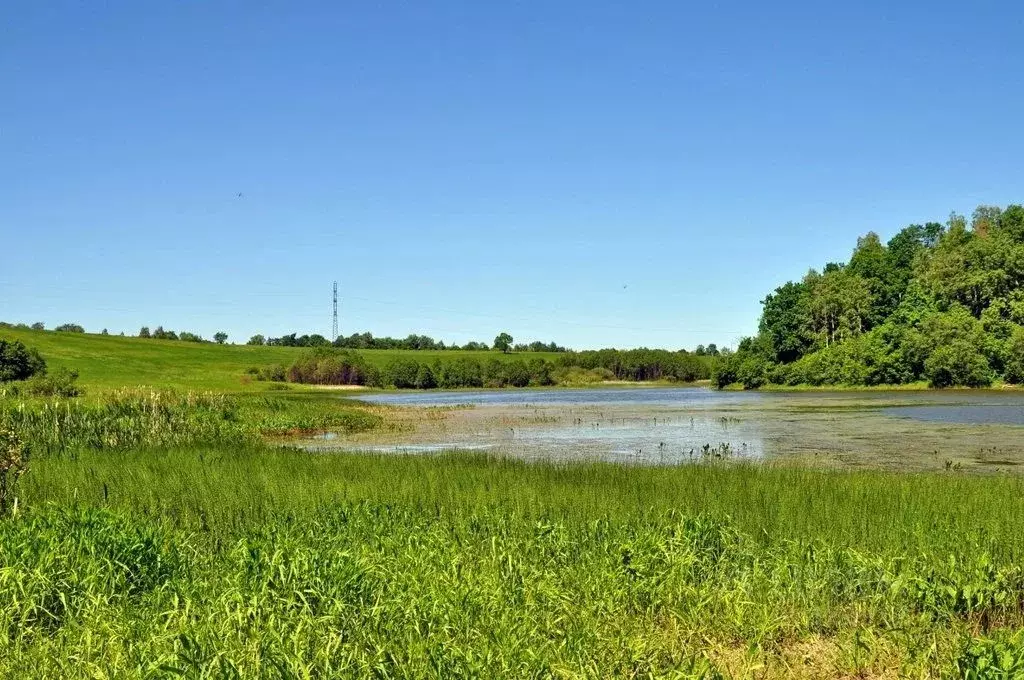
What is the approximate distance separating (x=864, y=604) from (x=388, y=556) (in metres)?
4.42

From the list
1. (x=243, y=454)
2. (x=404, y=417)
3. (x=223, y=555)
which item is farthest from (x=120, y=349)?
(x=223, y=555)

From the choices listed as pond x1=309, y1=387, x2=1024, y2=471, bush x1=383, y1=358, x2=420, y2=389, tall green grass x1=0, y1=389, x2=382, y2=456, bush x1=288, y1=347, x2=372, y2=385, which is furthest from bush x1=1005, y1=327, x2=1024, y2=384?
bush x1=288, y1=347, x2=372, y2=385

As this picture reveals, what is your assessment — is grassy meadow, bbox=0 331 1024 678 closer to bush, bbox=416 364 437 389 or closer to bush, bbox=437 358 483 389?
bush, bbox=416 364 437 389

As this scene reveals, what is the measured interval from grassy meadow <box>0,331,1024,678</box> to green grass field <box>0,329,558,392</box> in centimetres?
8500

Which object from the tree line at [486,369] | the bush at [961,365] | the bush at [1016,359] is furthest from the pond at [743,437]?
the tree line at [486,369]

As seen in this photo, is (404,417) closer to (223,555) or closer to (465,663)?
(223,555)

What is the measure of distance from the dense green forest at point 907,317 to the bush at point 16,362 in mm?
77789

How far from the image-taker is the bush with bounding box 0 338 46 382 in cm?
8519

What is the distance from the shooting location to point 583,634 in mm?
6805

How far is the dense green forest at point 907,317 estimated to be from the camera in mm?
78688

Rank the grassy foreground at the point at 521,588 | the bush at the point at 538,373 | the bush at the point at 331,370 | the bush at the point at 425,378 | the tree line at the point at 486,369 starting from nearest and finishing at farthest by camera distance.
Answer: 1. the grassy foreground at the point at 521,588
2. the bush at the point at 331,370
3. the tree line at the point at 486,369
4. the bush at the point at 425,378
5. the bush at the point at 538,373

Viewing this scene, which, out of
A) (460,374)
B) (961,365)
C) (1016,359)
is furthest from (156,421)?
(460,374)

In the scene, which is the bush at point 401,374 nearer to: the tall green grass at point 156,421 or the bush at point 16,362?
the bush at point 16,362

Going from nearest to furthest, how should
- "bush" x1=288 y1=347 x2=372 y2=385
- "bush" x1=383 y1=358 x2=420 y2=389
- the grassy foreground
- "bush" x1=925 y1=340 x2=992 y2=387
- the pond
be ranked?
1. the grassy foreground
2. the pond
3. "bush" x1=925 y1=340 x2=992 y2=387
4. "bush" x1=288 y1=347 x2=372 y2=385
5. "bush" x1=383 y1=358 x2=420 y2=389
